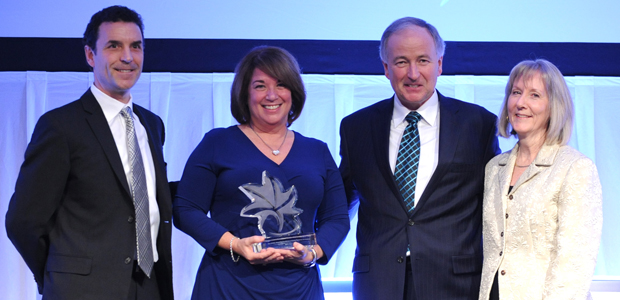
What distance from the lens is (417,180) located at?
2248mm

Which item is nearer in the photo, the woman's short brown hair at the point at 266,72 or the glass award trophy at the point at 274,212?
the glass award trophy at the point at 274,212

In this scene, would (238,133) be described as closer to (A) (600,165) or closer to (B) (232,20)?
(B) (232,20)

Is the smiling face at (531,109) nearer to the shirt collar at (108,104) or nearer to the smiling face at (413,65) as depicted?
the smiling face at (413,65)

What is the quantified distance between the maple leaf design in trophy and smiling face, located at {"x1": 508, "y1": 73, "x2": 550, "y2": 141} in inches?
33.0

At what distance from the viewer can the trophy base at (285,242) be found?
6.24 ft

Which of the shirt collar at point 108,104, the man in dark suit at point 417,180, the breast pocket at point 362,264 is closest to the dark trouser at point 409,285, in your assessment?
the man in dark suit at point 417,180

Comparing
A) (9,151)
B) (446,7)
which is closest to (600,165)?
(446,7)

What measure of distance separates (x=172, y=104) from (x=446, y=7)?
1.81 metres

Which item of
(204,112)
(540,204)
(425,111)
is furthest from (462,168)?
(204,112)

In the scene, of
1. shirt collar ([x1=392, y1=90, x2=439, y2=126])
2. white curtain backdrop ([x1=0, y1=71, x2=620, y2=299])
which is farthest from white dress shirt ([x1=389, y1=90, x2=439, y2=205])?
white curtain backdrop ([x1=0, y1=71, x2=620, y2=299])

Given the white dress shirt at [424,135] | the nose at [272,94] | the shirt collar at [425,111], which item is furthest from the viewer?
the shirt collar at [425,111]

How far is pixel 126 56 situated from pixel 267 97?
1.71 feet

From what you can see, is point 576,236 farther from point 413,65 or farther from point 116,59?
point 116,59

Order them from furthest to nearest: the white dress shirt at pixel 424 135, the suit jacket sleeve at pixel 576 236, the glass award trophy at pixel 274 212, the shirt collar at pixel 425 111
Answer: the shirt collar at pixel 425 111 < the white dress shirt at pixel 424 135 < the glass award trophy at pixel 274 212 < the suit jacket sleeve at pixel 576 236
